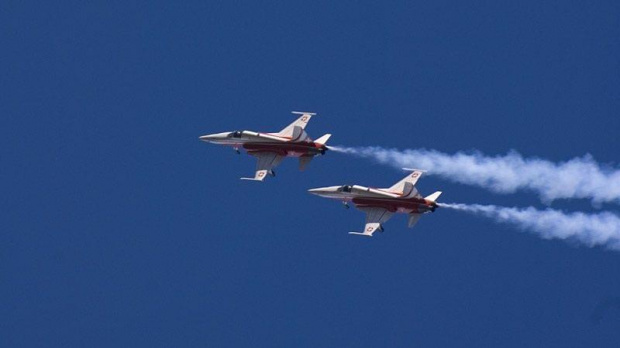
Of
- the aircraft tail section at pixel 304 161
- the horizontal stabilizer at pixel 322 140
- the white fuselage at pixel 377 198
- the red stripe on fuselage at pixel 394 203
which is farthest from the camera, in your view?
the aircraft tail section at pixel 304 161

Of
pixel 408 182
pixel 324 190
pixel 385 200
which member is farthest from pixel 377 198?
pixel 324 190

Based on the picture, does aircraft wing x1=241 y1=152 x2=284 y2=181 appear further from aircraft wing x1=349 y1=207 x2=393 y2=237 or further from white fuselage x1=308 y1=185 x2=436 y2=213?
aircraft wing x1=349 y1=207 x2=393 y2=237

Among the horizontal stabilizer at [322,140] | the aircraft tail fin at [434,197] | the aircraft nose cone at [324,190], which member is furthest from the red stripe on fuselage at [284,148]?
the aircraft tail fin at [434,197]

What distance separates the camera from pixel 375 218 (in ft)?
280

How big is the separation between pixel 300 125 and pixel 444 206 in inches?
347

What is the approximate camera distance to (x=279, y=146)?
86312mm

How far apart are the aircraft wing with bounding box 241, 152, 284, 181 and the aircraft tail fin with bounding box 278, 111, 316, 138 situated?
1284mm

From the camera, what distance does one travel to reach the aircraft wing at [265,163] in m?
87.1

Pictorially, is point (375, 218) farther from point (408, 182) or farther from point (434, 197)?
point (434, 197)

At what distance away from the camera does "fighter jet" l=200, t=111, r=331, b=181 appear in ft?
279

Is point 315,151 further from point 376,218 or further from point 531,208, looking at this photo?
point 531,208

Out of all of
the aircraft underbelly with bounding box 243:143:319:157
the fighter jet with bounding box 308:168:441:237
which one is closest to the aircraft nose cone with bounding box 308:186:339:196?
the fighter jet with bounding box 308:168:441:237

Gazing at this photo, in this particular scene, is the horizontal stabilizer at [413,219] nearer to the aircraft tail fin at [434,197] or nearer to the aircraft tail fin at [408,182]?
the aircraft tail fin at [434,197]

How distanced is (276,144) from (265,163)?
5.57 feet
